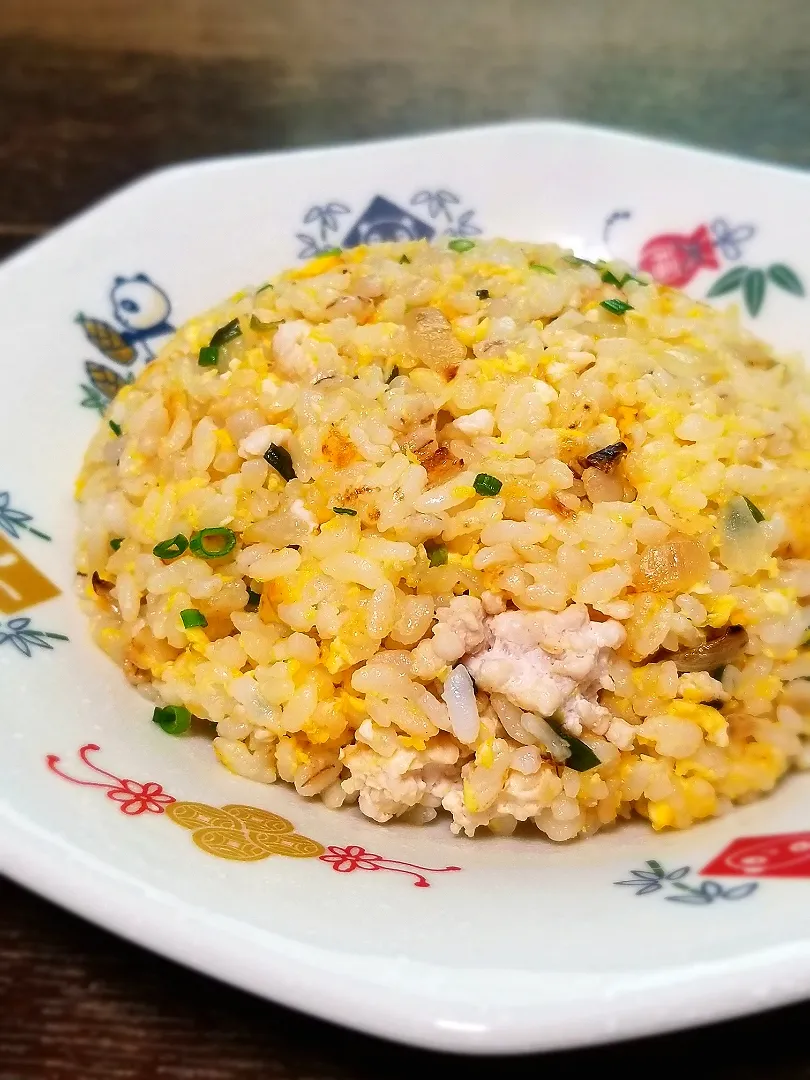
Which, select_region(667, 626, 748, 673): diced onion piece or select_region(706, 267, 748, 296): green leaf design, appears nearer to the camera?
select_region(667, 626, 748, 673): diced onion piece

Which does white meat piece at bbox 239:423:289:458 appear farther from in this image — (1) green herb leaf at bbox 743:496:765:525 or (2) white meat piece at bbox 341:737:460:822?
(1) green herb leaf at bbox 743:496:765:525

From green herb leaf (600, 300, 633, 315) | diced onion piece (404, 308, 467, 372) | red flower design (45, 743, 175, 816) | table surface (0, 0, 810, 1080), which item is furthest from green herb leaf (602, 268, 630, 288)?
table surface (0, 0, 810, 1080)

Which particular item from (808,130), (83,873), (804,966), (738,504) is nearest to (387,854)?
(83,873)

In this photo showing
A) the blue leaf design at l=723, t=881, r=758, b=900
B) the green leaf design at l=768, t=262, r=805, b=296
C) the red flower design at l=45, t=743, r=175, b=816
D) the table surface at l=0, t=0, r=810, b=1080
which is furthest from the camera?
the table surface at l=0, t=0, r=810, b=1080

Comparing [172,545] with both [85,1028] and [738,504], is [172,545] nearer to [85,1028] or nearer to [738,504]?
[85,1028]

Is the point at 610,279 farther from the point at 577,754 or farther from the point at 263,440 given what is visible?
the point at 577,754
